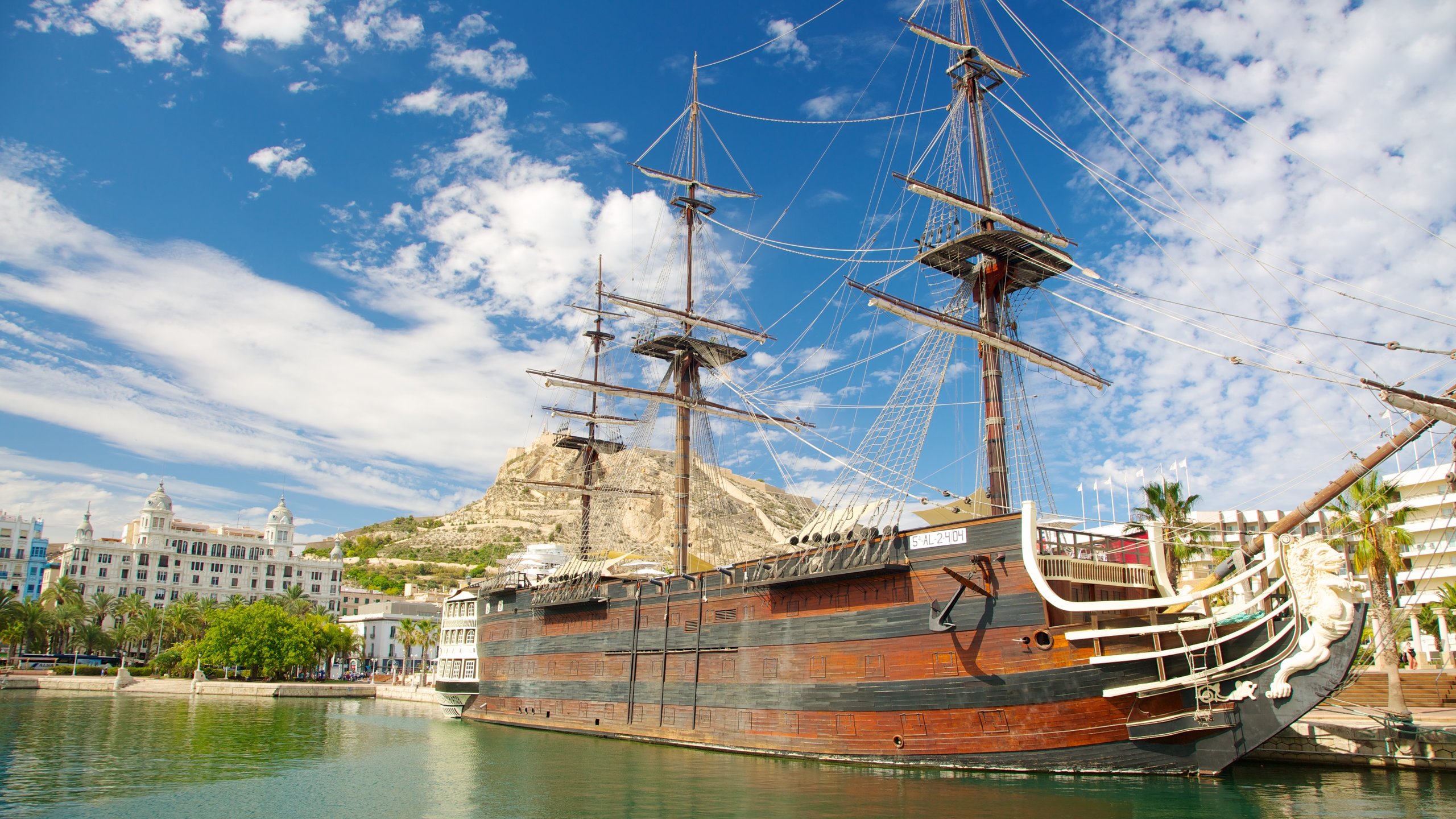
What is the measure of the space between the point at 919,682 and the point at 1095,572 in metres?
A: 5.08

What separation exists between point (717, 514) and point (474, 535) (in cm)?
11239

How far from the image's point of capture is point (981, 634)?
67.3 ft

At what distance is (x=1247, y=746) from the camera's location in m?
18.4

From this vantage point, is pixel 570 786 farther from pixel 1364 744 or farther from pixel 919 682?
pixel 1364 744

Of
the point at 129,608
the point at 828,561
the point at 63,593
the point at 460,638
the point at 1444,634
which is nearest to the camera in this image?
the point at 828,561

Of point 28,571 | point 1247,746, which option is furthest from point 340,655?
point 1247,746

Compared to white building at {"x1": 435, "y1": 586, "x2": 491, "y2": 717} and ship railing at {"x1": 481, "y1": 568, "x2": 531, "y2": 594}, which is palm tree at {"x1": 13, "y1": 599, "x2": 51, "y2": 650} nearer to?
white building at {"x1": 435, "y1": 586, "x2": 491, "y2": 717}

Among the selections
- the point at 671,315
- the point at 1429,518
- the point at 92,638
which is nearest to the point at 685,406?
the point at 671,315

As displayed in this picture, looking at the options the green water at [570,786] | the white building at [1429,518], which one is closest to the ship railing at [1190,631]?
the green water at [570,786]

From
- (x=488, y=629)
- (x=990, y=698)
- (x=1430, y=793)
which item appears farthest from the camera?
(x=488, y=629)

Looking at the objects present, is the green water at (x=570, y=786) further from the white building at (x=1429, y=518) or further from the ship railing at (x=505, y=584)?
the white building at (x=1429, y=518)

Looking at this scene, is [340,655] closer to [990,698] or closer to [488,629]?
[488,629]

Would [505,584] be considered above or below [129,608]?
above

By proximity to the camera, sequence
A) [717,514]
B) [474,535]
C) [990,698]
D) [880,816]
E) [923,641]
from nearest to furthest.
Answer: [880,816] < [990,698] < [923,641] < [717,514] < [474,535]
